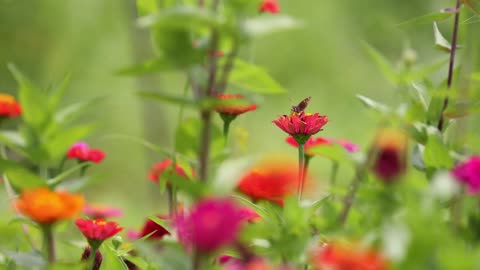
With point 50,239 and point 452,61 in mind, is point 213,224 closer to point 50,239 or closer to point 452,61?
point 50,239

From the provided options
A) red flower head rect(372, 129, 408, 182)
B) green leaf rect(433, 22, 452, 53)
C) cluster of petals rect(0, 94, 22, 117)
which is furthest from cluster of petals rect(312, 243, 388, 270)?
cluster of petals rect(0, 94, 22, 117)

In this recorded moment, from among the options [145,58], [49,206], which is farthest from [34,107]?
[145,58]

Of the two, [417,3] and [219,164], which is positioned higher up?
[219,164]

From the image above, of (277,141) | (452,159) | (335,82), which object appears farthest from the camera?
(335,82)

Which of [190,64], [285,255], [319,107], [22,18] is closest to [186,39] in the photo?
[190,64]

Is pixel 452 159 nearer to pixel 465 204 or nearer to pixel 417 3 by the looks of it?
pixel 465 204

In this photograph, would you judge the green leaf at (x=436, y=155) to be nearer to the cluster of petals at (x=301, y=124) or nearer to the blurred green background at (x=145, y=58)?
the cluster of petals at (x=301, y=124)

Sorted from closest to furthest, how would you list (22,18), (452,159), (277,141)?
(452,159)
(22,18)
(277,141)

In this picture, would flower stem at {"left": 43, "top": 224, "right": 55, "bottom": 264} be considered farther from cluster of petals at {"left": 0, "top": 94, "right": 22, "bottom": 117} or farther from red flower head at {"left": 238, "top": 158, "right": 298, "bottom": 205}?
cluster of petals at {"left": 0, "top": 94, "right": 22, "bottom": 117}
